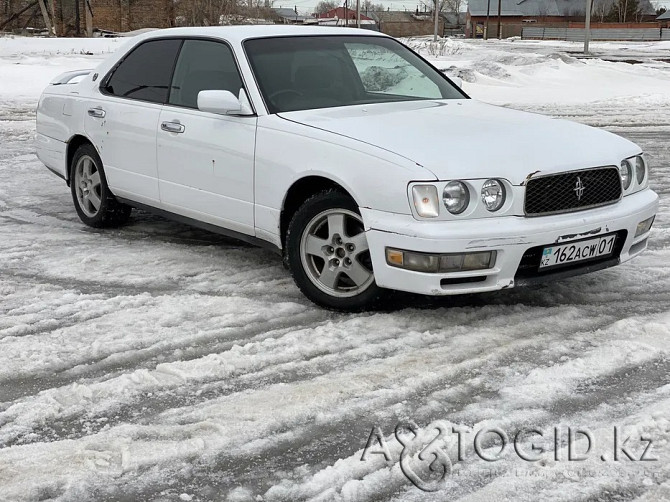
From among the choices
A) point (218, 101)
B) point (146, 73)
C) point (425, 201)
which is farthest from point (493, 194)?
point (146, 73)

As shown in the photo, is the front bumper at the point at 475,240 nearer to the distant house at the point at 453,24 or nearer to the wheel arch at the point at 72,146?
the wheel arch at the point at 72,146

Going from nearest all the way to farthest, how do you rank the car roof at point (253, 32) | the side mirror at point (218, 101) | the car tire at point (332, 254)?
the car tire at point (332, 254) < the side mirror at point (218, 101) < the car roof at point (253, 32)

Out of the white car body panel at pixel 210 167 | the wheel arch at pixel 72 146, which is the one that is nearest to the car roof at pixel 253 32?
the white car body panel at pixel 210 167

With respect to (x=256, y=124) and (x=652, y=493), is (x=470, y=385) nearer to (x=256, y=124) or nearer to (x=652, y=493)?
(x=652, y=493)

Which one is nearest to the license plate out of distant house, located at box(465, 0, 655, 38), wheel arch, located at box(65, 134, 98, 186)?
wheel arch, located at box(65, 134, 98, 186)

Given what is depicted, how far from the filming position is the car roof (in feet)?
18.3

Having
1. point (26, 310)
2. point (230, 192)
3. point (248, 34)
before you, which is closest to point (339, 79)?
point (248, 34)

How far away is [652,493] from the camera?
9.34ft

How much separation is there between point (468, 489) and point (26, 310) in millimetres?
2936

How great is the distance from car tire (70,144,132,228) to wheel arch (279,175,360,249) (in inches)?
81.3

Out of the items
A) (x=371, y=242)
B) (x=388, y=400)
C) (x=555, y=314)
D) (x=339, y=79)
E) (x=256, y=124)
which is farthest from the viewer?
(x=339, y=79)

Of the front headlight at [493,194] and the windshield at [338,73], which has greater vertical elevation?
the windshield at [338,73]

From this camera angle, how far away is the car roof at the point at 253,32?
5579mm

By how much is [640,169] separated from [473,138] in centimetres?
112
